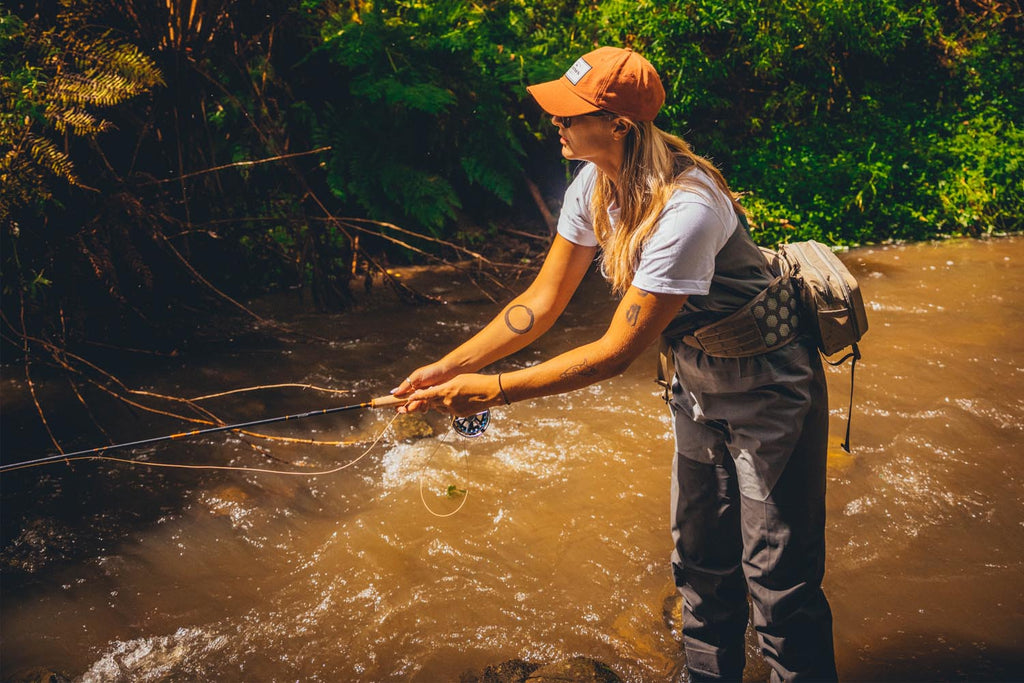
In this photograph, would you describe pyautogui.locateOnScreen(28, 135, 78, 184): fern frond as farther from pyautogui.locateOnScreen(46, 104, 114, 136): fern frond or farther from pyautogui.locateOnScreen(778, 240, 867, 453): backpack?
pyautogui.locateOnScreen(778, 240, 867, 453): backpack

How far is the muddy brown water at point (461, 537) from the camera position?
9.23 feet

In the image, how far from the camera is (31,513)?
11.8 ft

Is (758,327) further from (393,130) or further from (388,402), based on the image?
(393,130)

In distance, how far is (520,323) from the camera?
2.50 meters

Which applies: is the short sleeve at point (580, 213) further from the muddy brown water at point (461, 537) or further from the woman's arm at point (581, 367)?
the muddy brown water at point (461, 537)

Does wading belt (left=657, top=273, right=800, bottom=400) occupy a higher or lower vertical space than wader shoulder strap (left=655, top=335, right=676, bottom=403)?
higher

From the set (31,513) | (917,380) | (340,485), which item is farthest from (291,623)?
(917,380)

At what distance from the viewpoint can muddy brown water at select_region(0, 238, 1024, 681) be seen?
281 centimetres

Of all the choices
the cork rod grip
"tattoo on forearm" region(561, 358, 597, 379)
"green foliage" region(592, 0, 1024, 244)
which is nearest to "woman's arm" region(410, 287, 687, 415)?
"tattoo on forearm" region(561, 358, 597, 379)

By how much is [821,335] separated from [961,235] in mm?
6217

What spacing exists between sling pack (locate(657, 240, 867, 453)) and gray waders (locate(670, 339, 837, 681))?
5cm

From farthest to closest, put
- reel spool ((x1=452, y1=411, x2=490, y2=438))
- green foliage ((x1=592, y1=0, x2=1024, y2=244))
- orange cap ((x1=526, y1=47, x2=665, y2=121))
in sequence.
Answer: green foliage ((x1=592, y1=0, x2=1024, y2=244)), reel spool ((x1=452, y1=411, x2=490, y2=438)), orange cap ((x1=526, y1=47, x2=665, y2=121))

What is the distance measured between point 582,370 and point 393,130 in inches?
178

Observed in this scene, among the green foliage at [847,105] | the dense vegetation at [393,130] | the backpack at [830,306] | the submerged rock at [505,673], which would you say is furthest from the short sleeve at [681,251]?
the green foliage at [847,105]
